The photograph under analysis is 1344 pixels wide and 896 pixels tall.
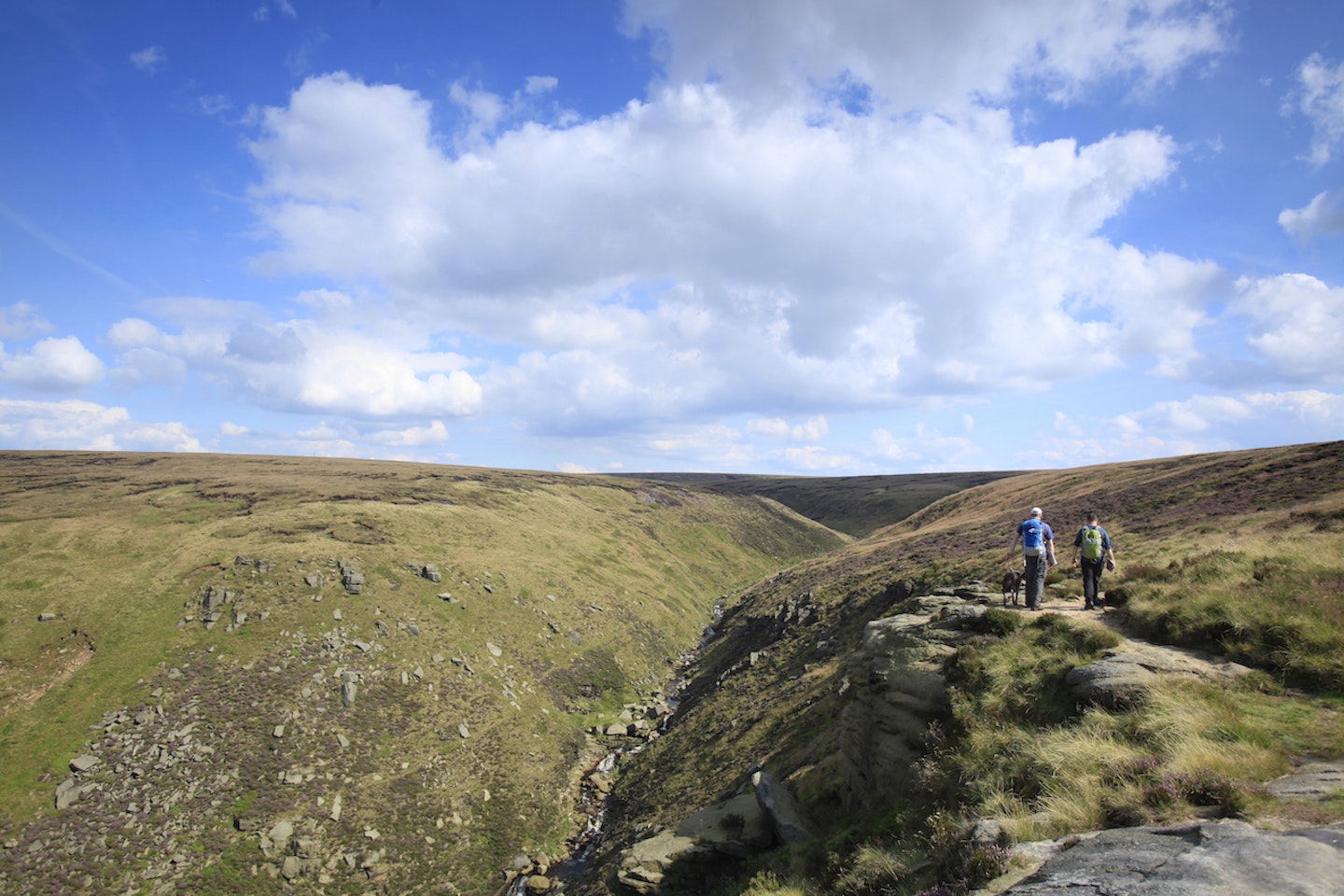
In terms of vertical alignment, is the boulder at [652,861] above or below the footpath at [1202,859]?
below

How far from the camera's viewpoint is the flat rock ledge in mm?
6934

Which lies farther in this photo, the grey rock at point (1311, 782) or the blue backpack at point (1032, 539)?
the blue backpack at point (1032, 539)

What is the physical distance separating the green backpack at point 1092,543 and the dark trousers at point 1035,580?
52.9 inches

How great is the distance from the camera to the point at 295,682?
3953cm

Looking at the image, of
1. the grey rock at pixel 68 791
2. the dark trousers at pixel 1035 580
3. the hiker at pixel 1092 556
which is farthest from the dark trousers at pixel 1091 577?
the grey rock at pixel 68 791

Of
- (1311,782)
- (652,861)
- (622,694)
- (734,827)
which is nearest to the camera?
(1311,782)

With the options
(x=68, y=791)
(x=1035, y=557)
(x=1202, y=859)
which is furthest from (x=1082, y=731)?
(x=68, y=791)

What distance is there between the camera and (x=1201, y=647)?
15.8 m

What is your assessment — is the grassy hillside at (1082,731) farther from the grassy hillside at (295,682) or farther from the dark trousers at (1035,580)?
the grassy hillside at (295,682)

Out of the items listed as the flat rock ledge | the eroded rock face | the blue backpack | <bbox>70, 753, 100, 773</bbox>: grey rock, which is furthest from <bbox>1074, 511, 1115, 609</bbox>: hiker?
<bbox>70, 753, 100, 773</bbox>: grey rock

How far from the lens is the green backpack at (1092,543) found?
20.5 m

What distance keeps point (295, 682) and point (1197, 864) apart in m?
47.2

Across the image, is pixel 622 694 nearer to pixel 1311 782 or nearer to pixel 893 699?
pixel 893 699

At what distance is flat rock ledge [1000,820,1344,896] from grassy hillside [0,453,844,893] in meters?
32.4
